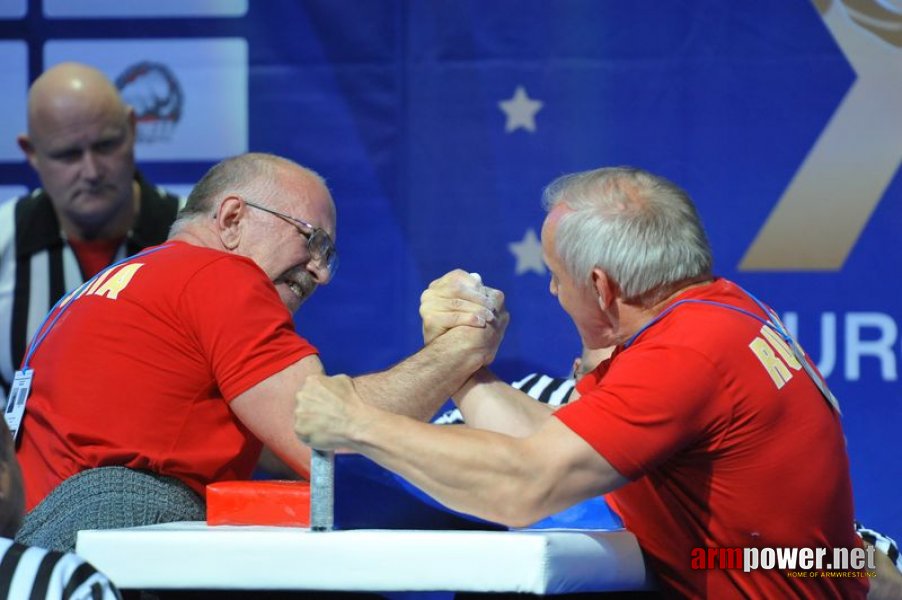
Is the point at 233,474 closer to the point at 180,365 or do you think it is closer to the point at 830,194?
the point at 180,365

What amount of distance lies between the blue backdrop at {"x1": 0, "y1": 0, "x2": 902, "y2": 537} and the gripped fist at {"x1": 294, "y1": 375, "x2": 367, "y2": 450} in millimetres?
1793

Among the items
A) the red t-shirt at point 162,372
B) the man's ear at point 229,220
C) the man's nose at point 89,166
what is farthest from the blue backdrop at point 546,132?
the red t-shirt at point 162,372

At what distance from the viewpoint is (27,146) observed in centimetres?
401

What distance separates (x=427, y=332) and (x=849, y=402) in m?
1.55

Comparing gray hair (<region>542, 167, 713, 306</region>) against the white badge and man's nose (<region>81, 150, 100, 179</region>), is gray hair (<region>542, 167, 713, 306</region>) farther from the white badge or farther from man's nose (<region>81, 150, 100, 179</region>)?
man's nose (<region>81, 150, 100, 179</region>)

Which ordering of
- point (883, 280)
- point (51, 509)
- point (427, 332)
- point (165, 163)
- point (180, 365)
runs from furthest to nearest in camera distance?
point (165, 163) → point (883, 280) → point (427, 332) → point (180, 365) → point (51, 509)

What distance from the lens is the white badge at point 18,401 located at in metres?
2.54

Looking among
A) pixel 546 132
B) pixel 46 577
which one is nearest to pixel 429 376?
pixel 46 577

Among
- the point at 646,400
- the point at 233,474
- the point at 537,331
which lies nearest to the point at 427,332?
the point at 233,474

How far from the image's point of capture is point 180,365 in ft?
8.14

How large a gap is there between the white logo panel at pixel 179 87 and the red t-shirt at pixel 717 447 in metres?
2.04

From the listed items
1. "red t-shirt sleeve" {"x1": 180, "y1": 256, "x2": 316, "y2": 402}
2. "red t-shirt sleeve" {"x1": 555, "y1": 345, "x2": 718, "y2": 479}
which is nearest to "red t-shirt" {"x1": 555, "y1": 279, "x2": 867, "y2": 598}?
"red t-shirt sleeve" {"x1": 555, "y1": 345, "x2": 718, "y2": 479}

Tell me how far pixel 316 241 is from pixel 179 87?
1293 mm

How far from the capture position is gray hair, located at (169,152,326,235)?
115 inches
